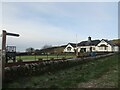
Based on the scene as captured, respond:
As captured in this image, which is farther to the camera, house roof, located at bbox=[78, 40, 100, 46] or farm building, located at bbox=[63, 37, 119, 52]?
house roof, located at bbox=[78, 40, 100, 46]

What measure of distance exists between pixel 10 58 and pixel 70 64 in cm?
717

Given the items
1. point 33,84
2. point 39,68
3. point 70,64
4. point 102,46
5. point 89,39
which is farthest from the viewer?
point 89,39

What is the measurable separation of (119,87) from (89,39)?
81047mm

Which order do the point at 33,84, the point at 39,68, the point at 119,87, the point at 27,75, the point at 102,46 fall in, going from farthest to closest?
1. the point at 102,46
2. the point at 39,68
3. the point at 27,75
4. the point at 33,84
5. the point at 119,87

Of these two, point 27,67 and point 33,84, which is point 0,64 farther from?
point 27,67

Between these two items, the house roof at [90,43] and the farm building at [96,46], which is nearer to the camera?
the farm building at [96,46]

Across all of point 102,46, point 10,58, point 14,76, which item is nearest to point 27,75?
point 14,76

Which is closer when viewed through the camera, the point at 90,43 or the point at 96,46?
the point at 96,46

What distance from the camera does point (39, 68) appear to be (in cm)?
1599

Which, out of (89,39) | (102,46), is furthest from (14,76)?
(89,39)

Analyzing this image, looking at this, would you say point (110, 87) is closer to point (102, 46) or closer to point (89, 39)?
point (102, 46)

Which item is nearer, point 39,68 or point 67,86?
point 67,86

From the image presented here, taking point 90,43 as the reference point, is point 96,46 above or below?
below

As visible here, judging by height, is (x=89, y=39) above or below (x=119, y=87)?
above
